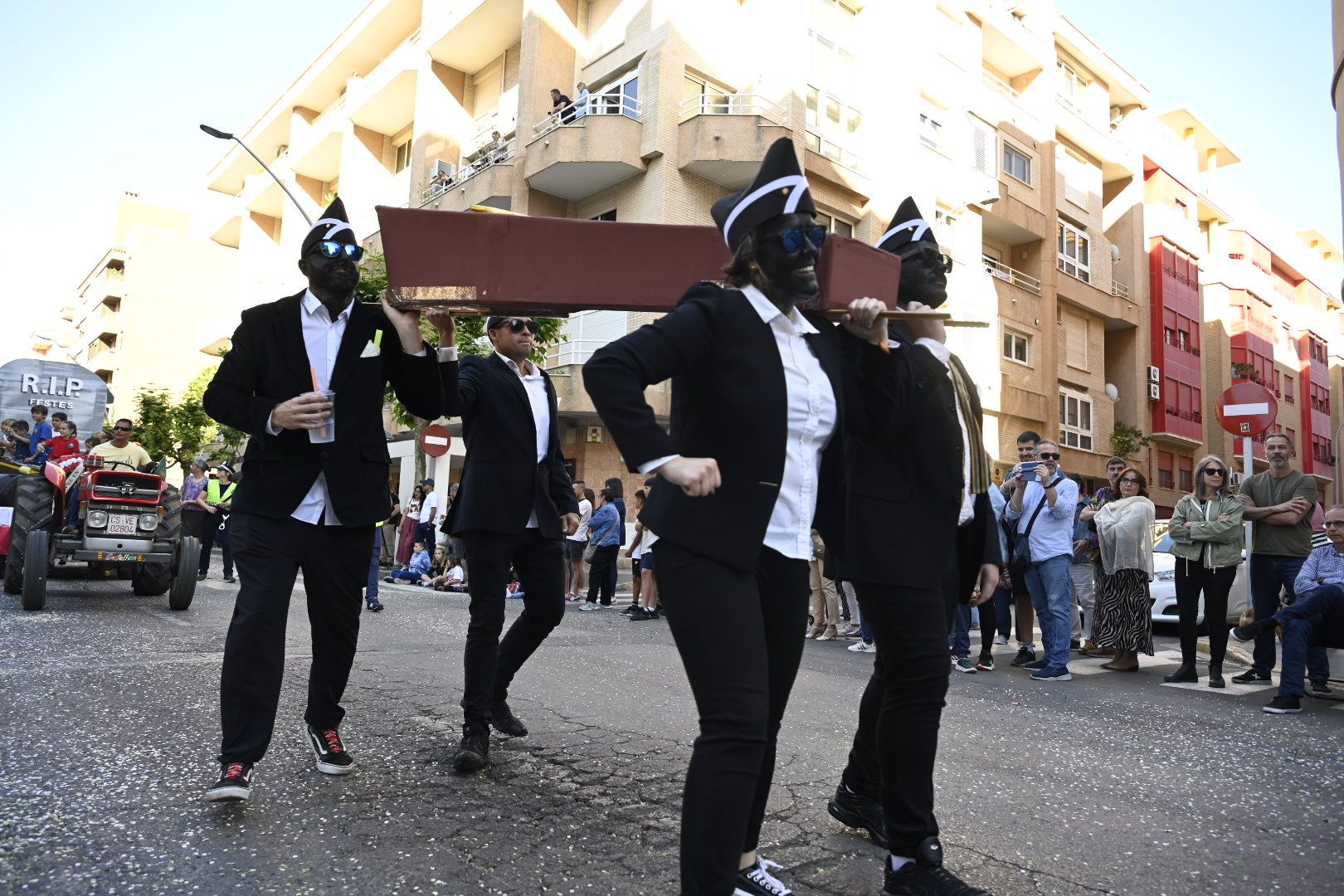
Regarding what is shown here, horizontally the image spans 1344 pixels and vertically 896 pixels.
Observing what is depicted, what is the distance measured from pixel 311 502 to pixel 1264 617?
764 cm

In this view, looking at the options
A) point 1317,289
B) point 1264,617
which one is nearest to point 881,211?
point 1264,617

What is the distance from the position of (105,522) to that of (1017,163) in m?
31.4

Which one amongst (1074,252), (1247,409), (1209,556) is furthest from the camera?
(1074,252)

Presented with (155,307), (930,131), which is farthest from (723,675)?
(155,307)

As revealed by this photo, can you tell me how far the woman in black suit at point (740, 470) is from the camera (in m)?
2.29

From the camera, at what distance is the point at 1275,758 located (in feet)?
17.3

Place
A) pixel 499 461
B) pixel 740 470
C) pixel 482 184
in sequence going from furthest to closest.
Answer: pixel 482 184
pixel 499 461
pixel 740 470

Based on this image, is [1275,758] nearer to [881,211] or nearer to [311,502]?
[311,502]

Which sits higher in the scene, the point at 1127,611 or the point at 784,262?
the point at 784,262

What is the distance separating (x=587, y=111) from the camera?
25906mm

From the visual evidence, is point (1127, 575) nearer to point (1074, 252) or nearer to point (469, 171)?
point (469, 171)

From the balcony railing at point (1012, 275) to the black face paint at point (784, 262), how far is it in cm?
3192

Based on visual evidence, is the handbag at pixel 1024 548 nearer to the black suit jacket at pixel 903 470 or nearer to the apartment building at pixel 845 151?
the black suit jacket at pixel 903 470

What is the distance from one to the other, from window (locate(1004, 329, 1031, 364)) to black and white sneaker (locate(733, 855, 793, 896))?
32.3 meters
